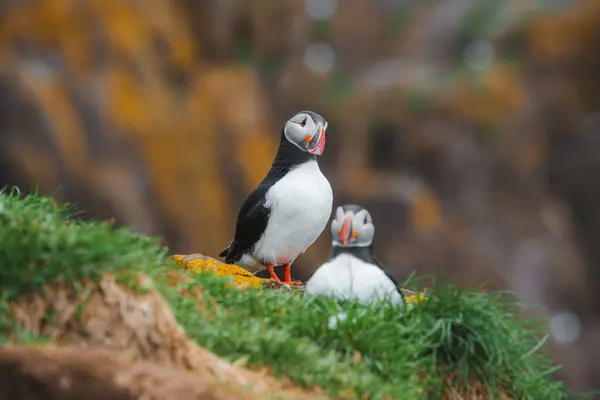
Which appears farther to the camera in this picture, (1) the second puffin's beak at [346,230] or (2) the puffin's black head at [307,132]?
(2) the puffin's black head at [307,132]

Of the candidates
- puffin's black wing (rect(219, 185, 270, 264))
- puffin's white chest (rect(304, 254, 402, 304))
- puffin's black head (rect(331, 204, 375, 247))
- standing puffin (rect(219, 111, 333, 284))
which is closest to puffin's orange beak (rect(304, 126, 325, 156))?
standing puffin (rect(219, 111, 333, 284))

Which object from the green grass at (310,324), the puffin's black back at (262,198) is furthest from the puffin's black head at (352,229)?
the puffin's black back at (262,198)

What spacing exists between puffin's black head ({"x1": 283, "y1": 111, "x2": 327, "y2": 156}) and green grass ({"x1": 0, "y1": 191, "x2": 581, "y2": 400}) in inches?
30.4

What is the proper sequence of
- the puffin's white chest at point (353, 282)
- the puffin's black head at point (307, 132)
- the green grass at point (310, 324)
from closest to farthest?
the green grass at point (310, 324)
the puffin's white chest at point (353, 282)
the puffin's black head at point (307, 132)

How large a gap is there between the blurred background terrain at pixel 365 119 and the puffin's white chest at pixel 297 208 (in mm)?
5000

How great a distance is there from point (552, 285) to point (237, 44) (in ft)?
17.3

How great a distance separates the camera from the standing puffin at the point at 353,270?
12.8ft

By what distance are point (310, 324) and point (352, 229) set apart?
1.71ft

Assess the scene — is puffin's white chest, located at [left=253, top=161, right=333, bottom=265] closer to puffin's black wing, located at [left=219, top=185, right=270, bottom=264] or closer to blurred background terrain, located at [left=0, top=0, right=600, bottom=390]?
puffin's black wing, located at [left=219, top=185, right=270, bottom=264]

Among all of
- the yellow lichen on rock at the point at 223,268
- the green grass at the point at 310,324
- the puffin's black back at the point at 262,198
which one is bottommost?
the yellow lichen on rock at the point at 223,268

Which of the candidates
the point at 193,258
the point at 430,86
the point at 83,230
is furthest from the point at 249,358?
the point at 430,86

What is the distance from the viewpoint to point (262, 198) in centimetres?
460

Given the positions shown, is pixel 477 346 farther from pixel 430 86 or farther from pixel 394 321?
pixel 430 86

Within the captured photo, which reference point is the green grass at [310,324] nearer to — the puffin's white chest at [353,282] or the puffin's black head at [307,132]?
the puffin's white chest at [353,282]
